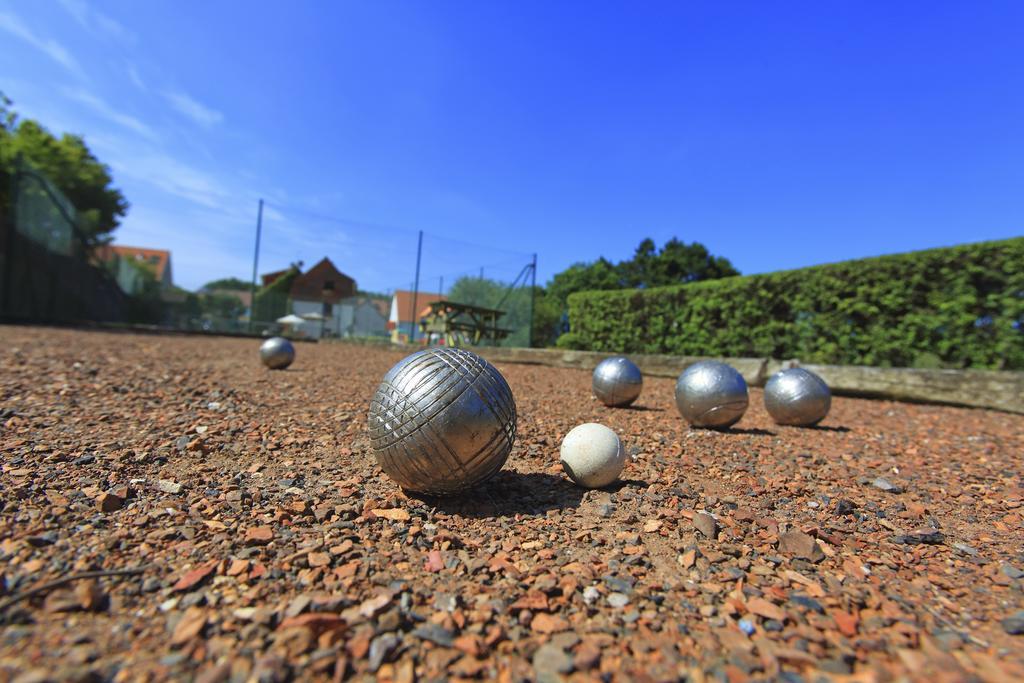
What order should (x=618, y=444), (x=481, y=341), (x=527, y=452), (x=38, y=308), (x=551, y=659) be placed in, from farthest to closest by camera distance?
(x=38, y=308) < (x=481, y=341) < (x=527, y=452) < (x=618, y=444) < (x=551, y=659)

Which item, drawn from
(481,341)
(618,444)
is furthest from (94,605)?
(481,341)

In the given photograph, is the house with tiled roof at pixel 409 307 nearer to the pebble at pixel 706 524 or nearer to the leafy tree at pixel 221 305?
the leafy tree at pixel 221 305

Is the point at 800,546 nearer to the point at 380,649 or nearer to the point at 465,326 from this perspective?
the point at 380,649

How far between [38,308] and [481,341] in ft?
60.8

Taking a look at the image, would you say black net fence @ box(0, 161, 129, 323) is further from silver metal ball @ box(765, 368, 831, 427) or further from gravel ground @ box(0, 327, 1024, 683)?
silver metal ball @ box(765, 368, 831, 427)

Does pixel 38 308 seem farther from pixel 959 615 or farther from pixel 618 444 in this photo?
pixel 959 615

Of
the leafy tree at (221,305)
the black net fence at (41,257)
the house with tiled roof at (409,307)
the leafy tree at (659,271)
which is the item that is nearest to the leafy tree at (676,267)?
the leafy tree at (659,271)

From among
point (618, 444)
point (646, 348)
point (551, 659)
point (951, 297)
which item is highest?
point (951, 297)

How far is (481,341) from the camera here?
65.2ft

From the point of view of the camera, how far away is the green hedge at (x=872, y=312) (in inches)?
A: 364

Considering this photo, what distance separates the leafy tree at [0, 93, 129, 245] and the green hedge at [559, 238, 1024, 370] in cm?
2864

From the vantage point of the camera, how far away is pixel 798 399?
21.7 feet

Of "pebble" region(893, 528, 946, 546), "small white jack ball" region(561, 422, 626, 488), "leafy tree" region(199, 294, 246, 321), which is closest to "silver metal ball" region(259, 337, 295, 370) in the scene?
"small white jack ball" region(561, 422, 626, 488)

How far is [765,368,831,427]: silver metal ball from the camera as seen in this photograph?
6.58 m
